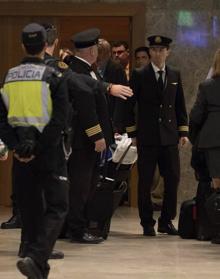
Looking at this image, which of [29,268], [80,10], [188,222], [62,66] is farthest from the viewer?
[80,10]

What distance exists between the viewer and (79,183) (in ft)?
25.2

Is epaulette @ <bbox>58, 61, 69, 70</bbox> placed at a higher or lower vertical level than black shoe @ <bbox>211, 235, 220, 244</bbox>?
higher

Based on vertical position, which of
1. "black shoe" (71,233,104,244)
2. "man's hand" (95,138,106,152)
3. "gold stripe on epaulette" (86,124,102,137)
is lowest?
"black shoe" (71,233,104,244)

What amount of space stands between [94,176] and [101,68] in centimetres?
150

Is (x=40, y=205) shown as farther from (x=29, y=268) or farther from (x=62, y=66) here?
(x=62, y=66)

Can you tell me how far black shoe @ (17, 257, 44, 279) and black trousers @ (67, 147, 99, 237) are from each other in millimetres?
2204

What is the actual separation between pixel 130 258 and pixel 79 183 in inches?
35.8

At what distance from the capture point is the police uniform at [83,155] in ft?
25.2

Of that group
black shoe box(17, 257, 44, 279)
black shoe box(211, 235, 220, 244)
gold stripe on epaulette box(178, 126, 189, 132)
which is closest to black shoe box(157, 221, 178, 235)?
black shoe box(211, 235, 220, 244)

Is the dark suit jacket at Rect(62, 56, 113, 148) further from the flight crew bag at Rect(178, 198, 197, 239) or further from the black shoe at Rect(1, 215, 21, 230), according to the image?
the black shoe at Rect(1, 215, 21, 230)

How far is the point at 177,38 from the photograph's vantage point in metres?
10.9

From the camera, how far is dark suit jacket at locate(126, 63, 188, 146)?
8414mm

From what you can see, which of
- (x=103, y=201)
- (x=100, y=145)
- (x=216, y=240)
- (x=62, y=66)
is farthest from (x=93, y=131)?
(x=216, y=240)

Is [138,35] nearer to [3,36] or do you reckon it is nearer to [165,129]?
[3,36]
